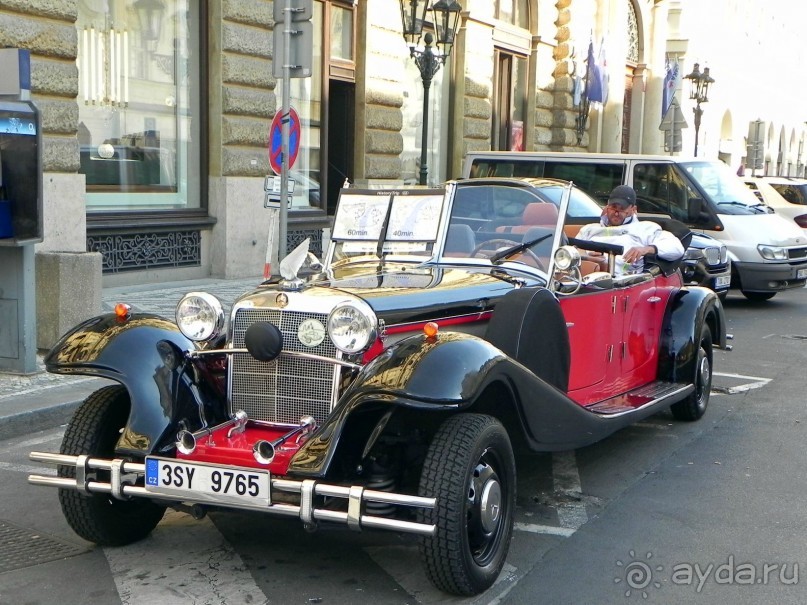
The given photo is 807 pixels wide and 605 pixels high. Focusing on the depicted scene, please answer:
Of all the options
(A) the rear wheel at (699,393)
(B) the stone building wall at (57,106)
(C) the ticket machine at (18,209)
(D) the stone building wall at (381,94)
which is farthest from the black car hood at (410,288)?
(D) the stone building wall at (381,94)

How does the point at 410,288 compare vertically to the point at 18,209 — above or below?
below

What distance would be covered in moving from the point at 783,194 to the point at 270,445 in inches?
738

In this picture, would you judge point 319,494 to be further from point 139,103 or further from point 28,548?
point 139,103

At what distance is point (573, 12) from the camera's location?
25.0 meters

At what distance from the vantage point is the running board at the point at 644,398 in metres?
5.70

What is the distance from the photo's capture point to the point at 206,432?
436 centimetres

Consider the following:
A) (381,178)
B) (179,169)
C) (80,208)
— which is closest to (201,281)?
(179,169)

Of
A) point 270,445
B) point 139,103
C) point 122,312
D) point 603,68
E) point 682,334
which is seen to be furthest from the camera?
point 603,68

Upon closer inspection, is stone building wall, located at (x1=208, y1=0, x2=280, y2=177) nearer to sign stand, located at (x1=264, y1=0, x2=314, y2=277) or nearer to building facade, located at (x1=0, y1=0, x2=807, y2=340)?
building facade, located at (x1=0, y1=0, x2=807, y2=340)

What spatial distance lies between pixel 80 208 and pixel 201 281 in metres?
2.61

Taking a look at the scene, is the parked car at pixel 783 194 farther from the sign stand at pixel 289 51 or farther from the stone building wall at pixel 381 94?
the sign stand at pixel 289 51

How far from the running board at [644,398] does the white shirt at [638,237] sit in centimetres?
80

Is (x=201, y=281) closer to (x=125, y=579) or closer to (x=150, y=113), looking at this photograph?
(x=150, y=113)

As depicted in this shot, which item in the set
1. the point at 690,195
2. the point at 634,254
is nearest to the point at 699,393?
the point at 634,254
